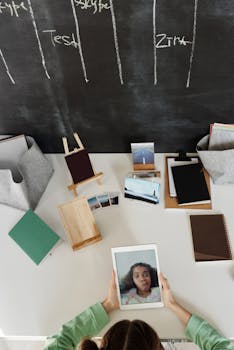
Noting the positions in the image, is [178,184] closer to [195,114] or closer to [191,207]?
[191,207]

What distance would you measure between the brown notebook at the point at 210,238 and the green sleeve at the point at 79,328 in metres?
0.38

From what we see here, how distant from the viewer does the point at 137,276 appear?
1229 millimetres

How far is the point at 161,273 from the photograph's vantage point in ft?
4.07

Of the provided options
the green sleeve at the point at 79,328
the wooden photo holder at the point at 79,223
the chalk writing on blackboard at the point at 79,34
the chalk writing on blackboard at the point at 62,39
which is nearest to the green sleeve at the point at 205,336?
the green sleeve at the point at 79,328

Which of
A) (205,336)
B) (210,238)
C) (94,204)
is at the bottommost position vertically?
(205,336)

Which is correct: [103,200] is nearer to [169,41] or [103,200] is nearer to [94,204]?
[94,204]

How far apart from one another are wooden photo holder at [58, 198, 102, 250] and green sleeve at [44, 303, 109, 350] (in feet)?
0.81

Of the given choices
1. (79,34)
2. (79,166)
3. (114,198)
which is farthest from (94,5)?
(114,198)

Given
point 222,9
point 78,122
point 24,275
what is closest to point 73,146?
point 78,122

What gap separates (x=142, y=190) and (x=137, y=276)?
0.36 meters

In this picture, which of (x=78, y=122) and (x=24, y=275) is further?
(x=78, y=122)

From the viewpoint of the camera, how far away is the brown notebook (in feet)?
4.26

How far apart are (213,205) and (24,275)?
0.75 m

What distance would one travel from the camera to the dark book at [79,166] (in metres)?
1.48
